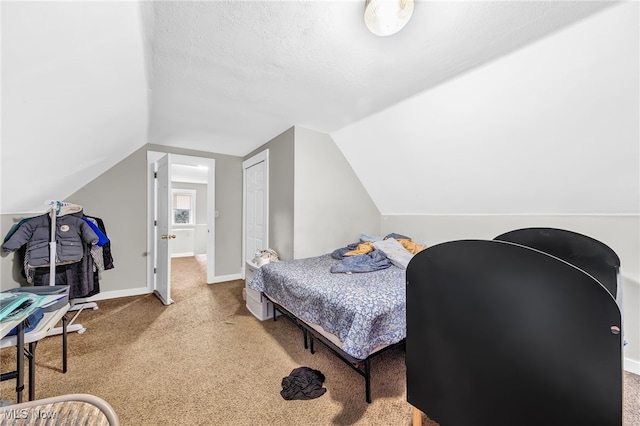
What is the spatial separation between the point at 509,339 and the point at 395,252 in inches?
73.1

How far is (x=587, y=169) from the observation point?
1.73 meters

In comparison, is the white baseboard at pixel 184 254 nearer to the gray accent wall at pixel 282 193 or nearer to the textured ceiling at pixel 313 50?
the gray accent wall at pixel 282 193

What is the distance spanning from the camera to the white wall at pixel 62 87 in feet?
3.04

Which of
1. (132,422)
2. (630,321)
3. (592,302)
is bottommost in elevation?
(132,422)

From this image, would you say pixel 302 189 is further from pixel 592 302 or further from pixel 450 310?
pixel 592 302

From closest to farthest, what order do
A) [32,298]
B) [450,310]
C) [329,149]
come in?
[450,310] → [32,298] → [329,149]

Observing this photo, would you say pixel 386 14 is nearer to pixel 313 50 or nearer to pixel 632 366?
pixel 313 50

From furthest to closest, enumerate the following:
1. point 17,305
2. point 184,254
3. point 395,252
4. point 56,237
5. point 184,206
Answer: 1. point 184,206
2. point 184,254
3. point 395,252
4. point 56,237
5. point 17,305

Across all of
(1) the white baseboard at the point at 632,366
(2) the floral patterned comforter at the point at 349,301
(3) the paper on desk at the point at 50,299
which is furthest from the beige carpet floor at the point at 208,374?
(3) the paper on desk at the point at 50,299

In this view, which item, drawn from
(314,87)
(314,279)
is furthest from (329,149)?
(314,279)

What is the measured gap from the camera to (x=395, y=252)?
249cm

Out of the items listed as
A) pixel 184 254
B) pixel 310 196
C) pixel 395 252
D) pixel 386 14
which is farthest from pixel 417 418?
pixel 184 254

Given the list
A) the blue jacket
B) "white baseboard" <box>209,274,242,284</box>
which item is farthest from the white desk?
"white baseboard" <box>209,274,242,284</box>

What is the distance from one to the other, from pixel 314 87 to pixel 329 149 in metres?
1.14
